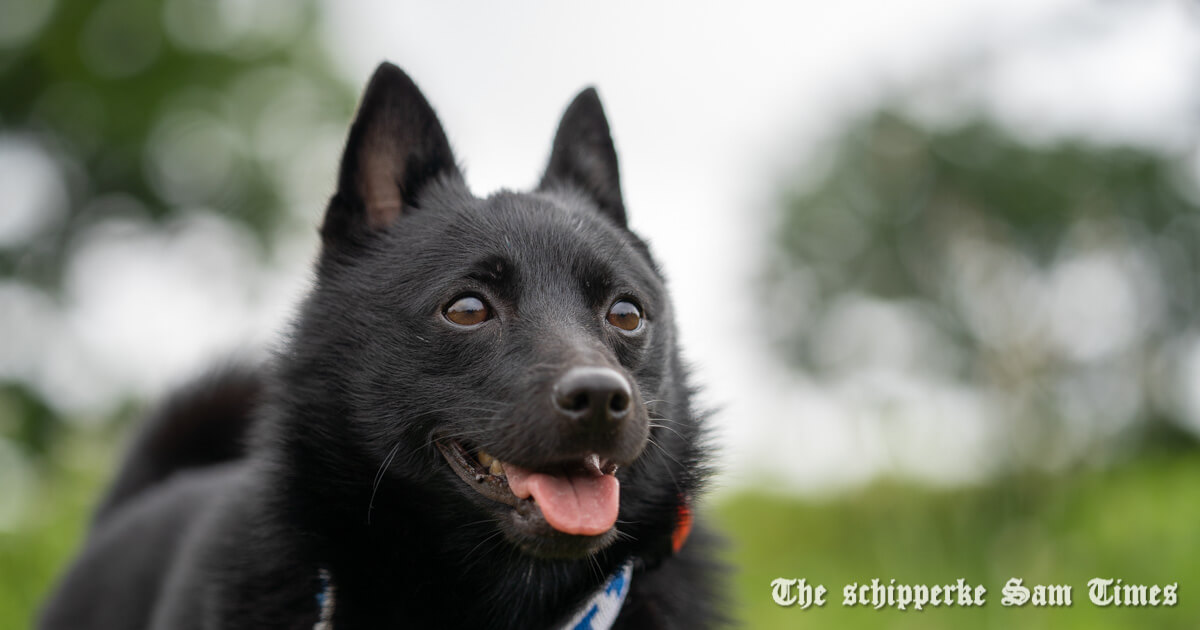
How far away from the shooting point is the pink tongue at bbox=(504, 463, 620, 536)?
197cm

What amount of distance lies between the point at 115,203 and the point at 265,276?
301 cm

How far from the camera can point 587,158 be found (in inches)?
121

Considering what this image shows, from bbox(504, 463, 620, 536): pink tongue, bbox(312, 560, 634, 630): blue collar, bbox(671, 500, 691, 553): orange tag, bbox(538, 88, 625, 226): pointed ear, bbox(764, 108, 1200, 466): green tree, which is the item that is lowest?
bbox(312, 560, 634, 630): blue collar

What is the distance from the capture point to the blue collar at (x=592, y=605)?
227cm

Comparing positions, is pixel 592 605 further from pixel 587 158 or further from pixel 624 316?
pixel 587 158

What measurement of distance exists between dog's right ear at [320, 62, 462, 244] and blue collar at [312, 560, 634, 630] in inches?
39.5

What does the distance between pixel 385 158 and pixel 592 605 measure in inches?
56.9

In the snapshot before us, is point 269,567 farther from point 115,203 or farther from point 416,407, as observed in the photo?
point 115,203

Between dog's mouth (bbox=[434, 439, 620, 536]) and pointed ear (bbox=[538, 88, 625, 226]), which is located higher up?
pointed ear (bbox=[538, 88, 625, 226])

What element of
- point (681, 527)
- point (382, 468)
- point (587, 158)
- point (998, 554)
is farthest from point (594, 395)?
point (998, 554)

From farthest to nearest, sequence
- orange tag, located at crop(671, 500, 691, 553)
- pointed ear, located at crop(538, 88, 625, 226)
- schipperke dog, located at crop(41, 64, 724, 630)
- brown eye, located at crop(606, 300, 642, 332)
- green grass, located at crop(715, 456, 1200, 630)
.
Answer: green grass, located at crop(715, 456, 1200, 630)
pointed ear, located at crop(538, 88, 625, 226)
orange tag, located at crop(671, 500, 691, 553)
brown eye, located at crop(606, 300, 642, 332)
schipperke dog, located at crop(41, 64, 724, 630)

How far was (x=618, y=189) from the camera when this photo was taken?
307cm

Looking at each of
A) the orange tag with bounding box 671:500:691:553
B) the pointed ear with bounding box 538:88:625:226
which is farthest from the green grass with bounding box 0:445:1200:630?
the pointed ear with bounding box 538:88:625:226

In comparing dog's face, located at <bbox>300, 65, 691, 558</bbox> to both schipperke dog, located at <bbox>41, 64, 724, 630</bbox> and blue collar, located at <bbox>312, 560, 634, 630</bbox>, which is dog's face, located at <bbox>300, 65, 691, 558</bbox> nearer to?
schipperke dog, located at <bbox>41, 64, 724, 630</bbox>
